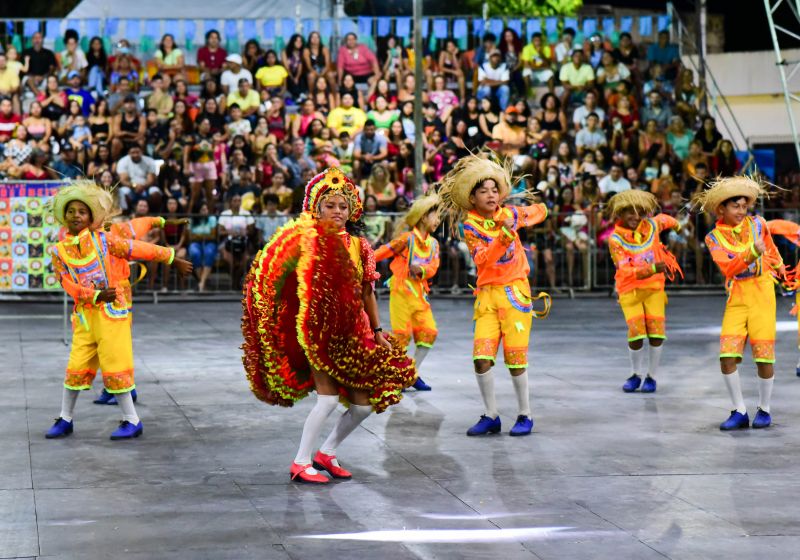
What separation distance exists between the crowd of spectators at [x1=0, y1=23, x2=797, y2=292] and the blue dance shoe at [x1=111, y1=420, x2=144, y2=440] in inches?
424

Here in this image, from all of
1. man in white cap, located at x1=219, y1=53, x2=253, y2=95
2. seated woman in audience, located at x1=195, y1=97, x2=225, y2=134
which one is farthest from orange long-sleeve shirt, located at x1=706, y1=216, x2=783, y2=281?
man in white cap, located at x1=219, y1=53, x2=253, y2=95

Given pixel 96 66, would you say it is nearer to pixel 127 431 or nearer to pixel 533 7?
pixel 533 7

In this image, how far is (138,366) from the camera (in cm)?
1295

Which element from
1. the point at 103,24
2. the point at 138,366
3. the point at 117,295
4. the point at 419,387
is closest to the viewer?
the point at 117,295

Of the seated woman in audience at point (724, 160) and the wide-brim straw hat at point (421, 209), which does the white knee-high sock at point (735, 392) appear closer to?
the wide-brim straw hat at point (421, 209)

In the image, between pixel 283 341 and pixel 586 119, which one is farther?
pixel 586 119

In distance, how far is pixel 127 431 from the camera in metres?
9.06

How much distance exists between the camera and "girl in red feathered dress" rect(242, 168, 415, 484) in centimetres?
755

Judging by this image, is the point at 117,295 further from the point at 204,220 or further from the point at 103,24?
the point at 103,24

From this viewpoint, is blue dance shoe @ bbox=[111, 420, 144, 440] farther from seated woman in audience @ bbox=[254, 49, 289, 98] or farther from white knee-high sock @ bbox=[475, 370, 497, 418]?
seated woman in audience @ bbox=[254, 49, 289, 98]

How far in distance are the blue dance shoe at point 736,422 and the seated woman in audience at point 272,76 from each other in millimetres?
15341

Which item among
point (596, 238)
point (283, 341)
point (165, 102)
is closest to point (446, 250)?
point (596, 238)

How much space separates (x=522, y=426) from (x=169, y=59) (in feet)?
54.4

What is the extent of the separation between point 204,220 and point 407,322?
926cm
